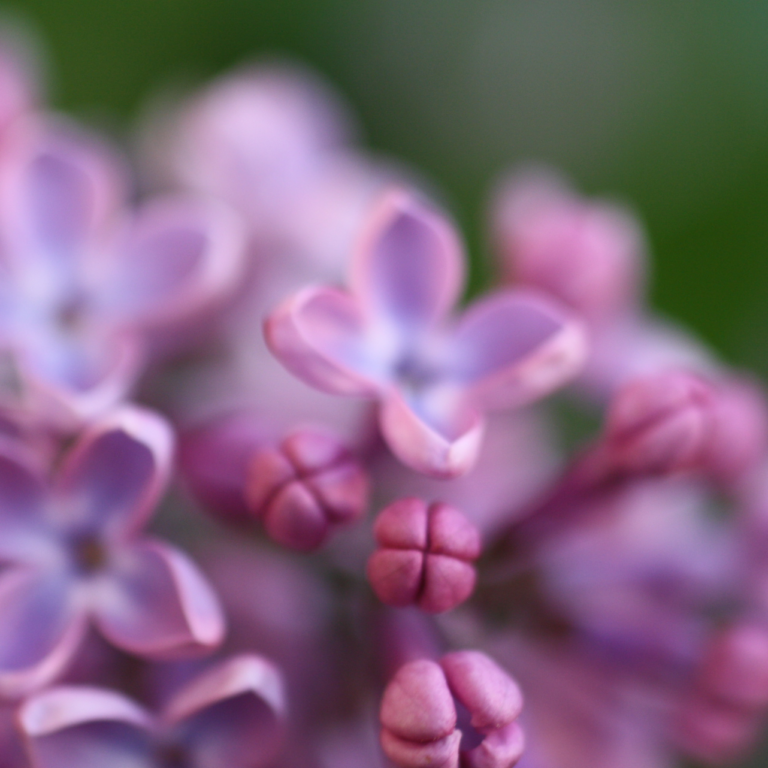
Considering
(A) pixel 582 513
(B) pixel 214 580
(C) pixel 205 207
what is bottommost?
(B) pixel 214 580

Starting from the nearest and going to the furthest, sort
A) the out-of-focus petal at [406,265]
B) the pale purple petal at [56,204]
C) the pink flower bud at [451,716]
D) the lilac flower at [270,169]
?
the pink flower bud at [451,716] < the out-of-focus petal at [406,265] < the pale purple petal at [56,204] < the lilac flower at [270,169]

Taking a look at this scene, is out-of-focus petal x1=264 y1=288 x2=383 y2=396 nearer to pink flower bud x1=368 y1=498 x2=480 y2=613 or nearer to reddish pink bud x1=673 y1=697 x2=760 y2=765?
pink flower bud x1=368 y1=498 x2=480 y2=613

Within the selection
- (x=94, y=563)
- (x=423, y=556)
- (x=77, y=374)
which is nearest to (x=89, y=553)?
(x=94, y=563)

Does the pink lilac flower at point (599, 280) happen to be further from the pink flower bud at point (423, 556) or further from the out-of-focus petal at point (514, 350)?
the pink flower bud at point (423, 556)

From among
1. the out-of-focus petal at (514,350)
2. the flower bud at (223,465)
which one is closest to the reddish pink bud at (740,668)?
the out-of-focus petal at (514,350)

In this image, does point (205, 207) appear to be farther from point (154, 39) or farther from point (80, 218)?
point (154, 39)

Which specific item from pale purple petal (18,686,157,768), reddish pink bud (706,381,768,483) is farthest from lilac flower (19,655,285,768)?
reddish pink bud (706,381,768,483)

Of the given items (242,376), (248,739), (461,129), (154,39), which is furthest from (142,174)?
(248,739)
